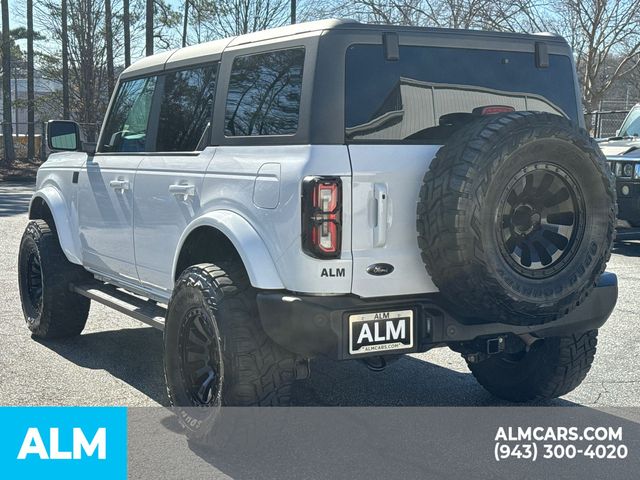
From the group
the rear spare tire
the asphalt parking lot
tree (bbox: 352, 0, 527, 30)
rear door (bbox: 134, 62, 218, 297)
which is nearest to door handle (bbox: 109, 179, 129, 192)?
rear door (bbox: 134, 62, 218, 297)

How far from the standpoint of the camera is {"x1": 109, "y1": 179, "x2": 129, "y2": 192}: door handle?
5.30 metres

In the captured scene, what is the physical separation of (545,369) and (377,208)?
1.70 metres

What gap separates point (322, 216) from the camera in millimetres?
3682

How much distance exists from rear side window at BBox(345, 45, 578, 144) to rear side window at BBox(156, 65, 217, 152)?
106 centimetres

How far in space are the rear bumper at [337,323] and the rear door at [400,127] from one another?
8 centimetres

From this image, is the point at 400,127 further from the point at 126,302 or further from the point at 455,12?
the point at 455,12

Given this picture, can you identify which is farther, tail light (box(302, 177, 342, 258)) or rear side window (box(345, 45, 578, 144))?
rear side window (box(345, 45, 578, 144))

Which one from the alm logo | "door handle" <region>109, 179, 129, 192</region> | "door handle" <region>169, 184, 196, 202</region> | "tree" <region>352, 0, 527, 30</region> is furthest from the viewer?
"tree" <region>352, 0, 527, 30</region>

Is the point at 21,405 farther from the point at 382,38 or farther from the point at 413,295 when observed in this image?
the point at 382,38

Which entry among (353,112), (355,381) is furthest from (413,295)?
(355,381)

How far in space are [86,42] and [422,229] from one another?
33.1 metres

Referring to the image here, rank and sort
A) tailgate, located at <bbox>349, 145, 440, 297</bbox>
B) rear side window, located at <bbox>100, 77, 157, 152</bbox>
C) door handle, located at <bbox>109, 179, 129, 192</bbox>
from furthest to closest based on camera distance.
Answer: rear side window, located at <bbox>100, 77, 157, 152</bbox> → door handle, located at <bbox>109, 179, 129, 192</bbox> → tailgate, located at <bbox>349, 145, 440, 297</bbox>

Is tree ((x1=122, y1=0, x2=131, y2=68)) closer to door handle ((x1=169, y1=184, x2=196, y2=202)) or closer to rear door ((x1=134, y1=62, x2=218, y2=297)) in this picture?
rear door ((x1=134, y1=62, x2=218, y2=297))

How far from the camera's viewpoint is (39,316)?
252 inches
